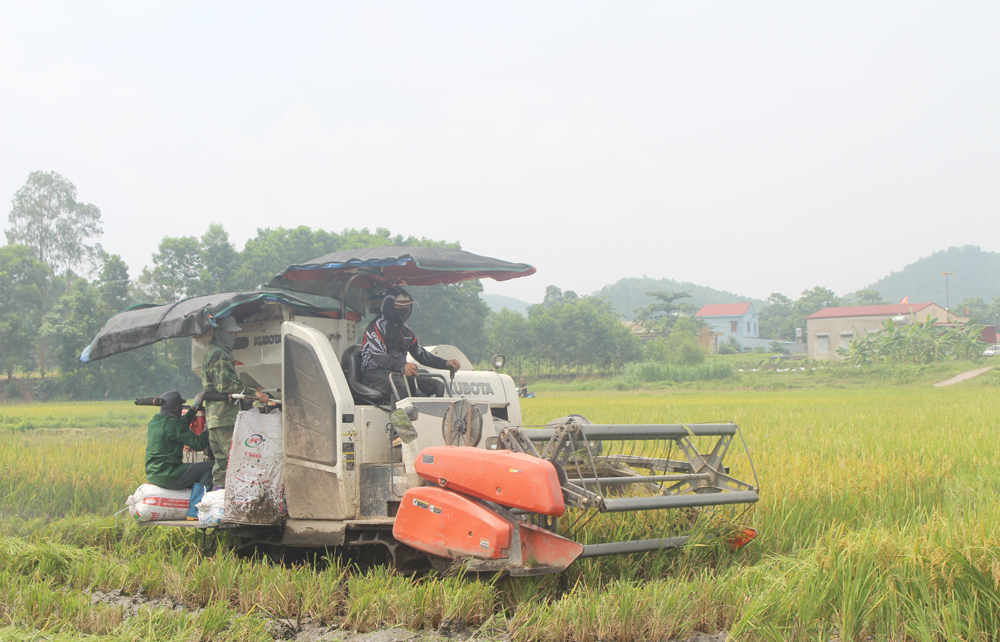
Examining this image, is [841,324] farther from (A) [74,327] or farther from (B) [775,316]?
(A) [74,327]

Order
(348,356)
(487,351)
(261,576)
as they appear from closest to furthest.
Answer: (261,576) < (348,356) < (487,351)

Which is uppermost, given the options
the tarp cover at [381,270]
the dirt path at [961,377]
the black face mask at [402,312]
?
Answer: the tarp cover at [381,270]

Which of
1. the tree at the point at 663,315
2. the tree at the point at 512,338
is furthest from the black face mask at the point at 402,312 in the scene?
the tree at the point at 663,315

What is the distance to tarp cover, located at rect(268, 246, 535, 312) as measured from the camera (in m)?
5.96

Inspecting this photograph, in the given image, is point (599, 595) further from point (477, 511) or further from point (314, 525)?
point (314, 525)

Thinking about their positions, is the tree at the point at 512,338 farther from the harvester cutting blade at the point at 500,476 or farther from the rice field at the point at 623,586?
the harvester cutting blade at the point at 500,476

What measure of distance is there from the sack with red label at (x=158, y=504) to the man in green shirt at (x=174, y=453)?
5 cm

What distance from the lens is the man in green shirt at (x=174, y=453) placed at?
Answer: 6359 millimetres

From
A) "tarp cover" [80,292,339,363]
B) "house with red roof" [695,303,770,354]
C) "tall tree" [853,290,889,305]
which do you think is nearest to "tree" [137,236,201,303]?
"tarp cover" [80,292,339,363]

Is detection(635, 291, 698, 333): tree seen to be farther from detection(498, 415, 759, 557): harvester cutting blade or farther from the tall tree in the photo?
detection(498, 415, 759, 557): harvester cutting blade

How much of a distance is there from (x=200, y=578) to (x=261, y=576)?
0.43m

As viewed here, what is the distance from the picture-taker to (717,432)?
17.0 ft

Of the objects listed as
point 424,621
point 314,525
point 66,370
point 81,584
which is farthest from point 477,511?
point 66,370

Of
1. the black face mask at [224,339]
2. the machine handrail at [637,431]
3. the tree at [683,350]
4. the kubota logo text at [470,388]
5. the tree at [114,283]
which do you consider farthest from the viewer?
the tree at [683,350]
